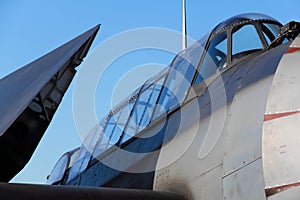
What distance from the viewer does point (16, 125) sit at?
4902 mm

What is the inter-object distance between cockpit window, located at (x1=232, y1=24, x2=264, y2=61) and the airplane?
0.01 meters

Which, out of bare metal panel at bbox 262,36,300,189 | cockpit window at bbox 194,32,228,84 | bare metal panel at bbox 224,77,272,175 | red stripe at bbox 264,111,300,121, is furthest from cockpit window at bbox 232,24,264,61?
red stripe at bbox 264,111,300,121

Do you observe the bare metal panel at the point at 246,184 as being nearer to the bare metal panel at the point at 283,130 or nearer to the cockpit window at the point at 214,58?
the bare metal panel at the point at 283,130

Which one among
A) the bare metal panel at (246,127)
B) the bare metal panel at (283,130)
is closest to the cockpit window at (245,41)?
the bare metal panel at (246,127)

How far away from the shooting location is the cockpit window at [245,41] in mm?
4750

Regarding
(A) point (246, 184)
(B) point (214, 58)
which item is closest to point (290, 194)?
(A) point (246, 184)

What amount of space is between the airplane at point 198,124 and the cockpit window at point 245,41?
0.01 metres

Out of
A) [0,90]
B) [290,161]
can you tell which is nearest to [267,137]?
[290,161]

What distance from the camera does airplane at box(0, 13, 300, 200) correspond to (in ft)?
10.1

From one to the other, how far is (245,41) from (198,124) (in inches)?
49.8

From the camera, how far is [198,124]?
4102 mm

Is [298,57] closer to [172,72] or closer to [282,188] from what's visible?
[282,188]

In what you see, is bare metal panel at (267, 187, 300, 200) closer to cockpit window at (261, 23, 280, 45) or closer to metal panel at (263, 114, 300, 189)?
metal panel at (263, 114, 300, 189)

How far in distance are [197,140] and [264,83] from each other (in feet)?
2.69
